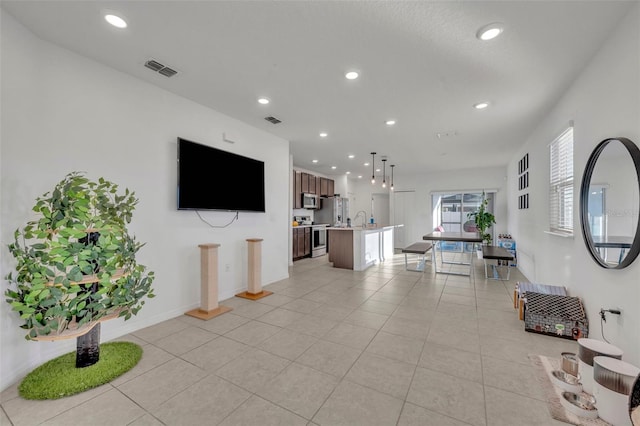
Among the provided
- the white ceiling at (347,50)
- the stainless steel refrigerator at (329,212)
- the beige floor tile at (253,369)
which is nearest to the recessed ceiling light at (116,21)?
the white ceiling at (347,50)

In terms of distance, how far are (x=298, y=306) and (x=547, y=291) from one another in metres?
3.02

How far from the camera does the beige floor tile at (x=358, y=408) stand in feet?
5.25

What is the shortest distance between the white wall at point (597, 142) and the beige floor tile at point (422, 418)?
1.40m

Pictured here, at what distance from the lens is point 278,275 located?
4.96 metres

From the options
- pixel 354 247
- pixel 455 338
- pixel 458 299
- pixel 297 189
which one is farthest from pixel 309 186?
pixel 455 338

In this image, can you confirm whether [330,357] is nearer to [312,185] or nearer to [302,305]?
[302,305]

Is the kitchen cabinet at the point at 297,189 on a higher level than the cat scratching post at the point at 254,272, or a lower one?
higher

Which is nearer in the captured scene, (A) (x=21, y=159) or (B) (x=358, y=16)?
(B) (x=358, y=16)

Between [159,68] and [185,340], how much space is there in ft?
Answer: 9.16

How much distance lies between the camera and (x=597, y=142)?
2332 mm

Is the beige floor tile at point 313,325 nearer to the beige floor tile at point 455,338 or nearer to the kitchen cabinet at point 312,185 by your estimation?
the beige floor tile at point 455,338

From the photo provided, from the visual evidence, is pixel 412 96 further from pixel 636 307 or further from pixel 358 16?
pixel 636 307

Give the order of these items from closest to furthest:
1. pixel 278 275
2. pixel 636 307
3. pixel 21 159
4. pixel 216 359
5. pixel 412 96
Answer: pixel 636 307 → pixel 21 159 → pixel 216 359 → pixel 412 96 → pixel 278 275

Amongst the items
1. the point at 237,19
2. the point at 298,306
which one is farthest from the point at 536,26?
the point at 298,306
